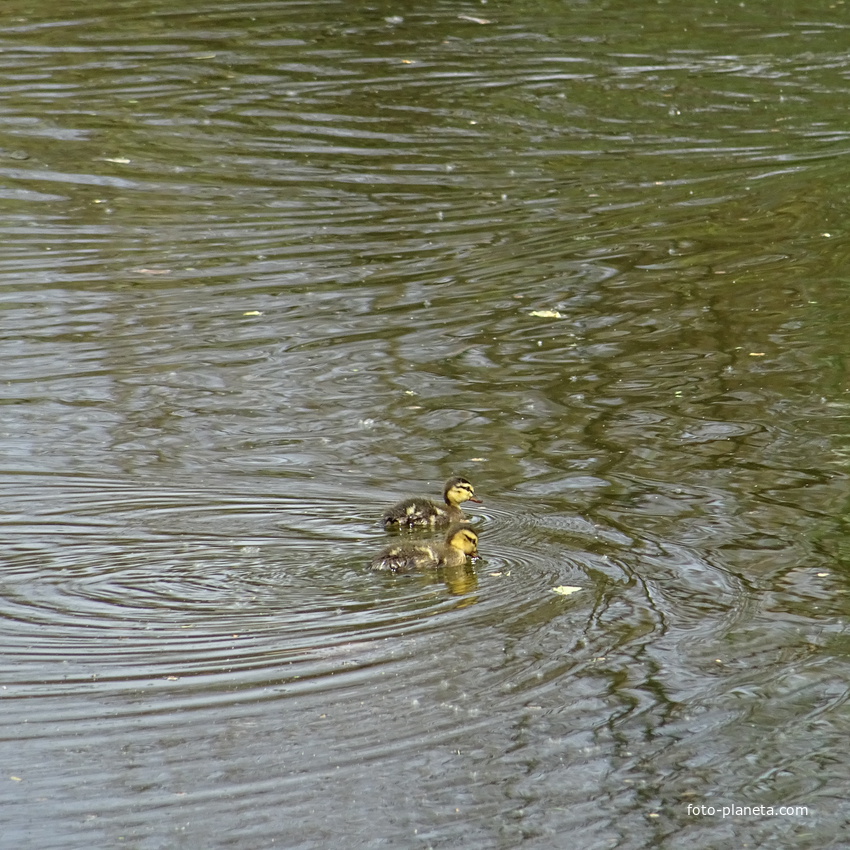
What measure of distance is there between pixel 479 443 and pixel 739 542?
1.77 meters

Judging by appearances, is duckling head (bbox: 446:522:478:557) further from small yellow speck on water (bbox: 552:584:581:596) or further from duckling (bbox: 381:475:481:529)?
small yellow speck on water (bbox: 552:584:581:596)

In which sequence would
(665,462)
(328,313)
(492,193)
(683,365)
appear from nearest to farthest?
(665,462)
(683,365)
(328,313)
(492,193)

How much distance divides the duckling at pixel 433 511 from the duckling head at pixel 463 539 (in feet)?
0.47

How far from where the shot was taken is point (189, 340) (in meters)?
10.1

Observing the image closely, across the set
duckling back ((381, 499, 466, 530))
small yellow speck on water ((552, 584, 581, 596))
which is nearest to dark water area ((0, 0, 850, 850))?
small yellow speck on water ((552, 584, 581, 596))

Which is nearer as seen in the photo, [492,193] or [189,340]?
[189,340]

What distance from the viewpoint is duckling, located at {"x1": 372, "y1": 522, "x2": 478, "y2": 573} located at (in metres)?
6.50

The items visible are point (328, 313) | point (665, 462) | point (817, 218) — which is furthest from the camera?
point (817, 218)

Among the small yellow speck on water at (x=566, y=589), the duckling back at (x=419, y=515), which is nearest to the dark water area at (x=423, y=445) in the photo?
the small yellow speck on water at (x=566, y=589)

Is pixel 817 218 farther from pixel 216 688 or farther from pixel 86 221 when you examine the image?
pixel 216 688

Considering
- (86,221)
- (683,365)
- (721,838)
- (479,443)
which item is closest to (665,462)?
(479,443)

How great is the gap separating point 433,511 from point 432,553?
1.72 ft

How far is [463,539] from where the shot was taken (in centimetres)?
672

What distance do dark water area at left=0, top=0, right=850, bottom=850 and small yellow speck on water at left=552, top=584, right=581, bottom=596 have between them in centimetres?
2
